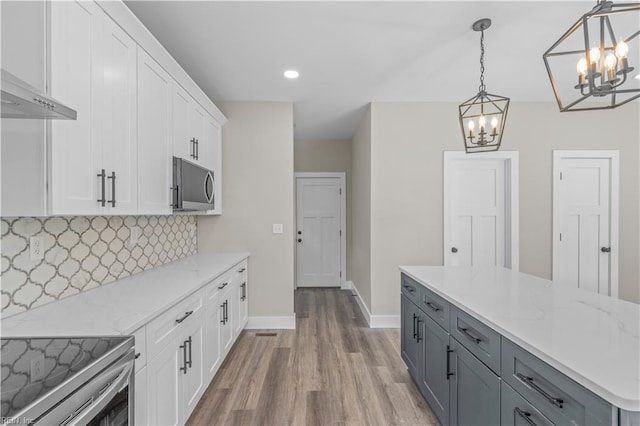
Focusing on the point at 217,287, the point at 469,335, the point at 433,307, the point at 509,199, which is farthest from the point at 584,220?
the point at 217,287

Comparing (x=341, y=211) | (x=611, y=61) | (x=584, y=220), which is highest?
(x=611, y=61)

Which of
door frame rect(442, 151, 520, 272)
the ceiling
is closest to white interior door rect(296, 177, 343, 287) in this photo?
the ceiling

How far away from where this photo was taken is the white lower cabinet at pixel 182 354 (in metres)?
1.42

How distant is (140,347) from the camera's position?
4.37 feet

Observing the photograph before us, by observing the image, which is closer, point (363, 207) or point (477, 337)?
point (477, 337)

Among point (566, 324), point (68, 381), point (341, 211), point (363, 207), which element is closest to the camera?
point (68, 381)

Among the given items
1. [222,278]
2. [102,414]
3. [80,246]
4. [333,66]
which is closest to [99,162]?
[80,246]

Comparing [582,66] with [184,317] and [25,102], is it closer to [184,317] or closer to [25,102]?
[25,102]

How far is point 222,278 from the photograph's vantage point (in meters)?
2.57

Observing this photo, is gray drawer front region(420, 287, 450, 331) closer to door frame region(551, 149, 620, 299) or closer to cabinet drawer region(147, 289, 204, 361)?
cabinet drawer region(147, 289, 204, 361)

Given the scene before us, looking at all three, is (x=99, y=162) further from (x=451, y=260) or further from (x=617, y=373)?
(x=451, y=260)

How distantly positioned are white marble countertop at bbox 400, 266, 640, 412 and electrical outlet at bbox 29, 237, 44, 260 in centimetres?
216

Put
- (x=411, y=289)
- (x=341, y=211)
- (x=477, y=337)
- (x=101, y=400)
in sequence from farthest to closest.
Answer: (x=341, y=211) < (x=411, y=289) < (x=477, y=337) < (x=101, y=400)

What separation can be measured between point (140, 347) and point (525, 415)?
1.57 meters
